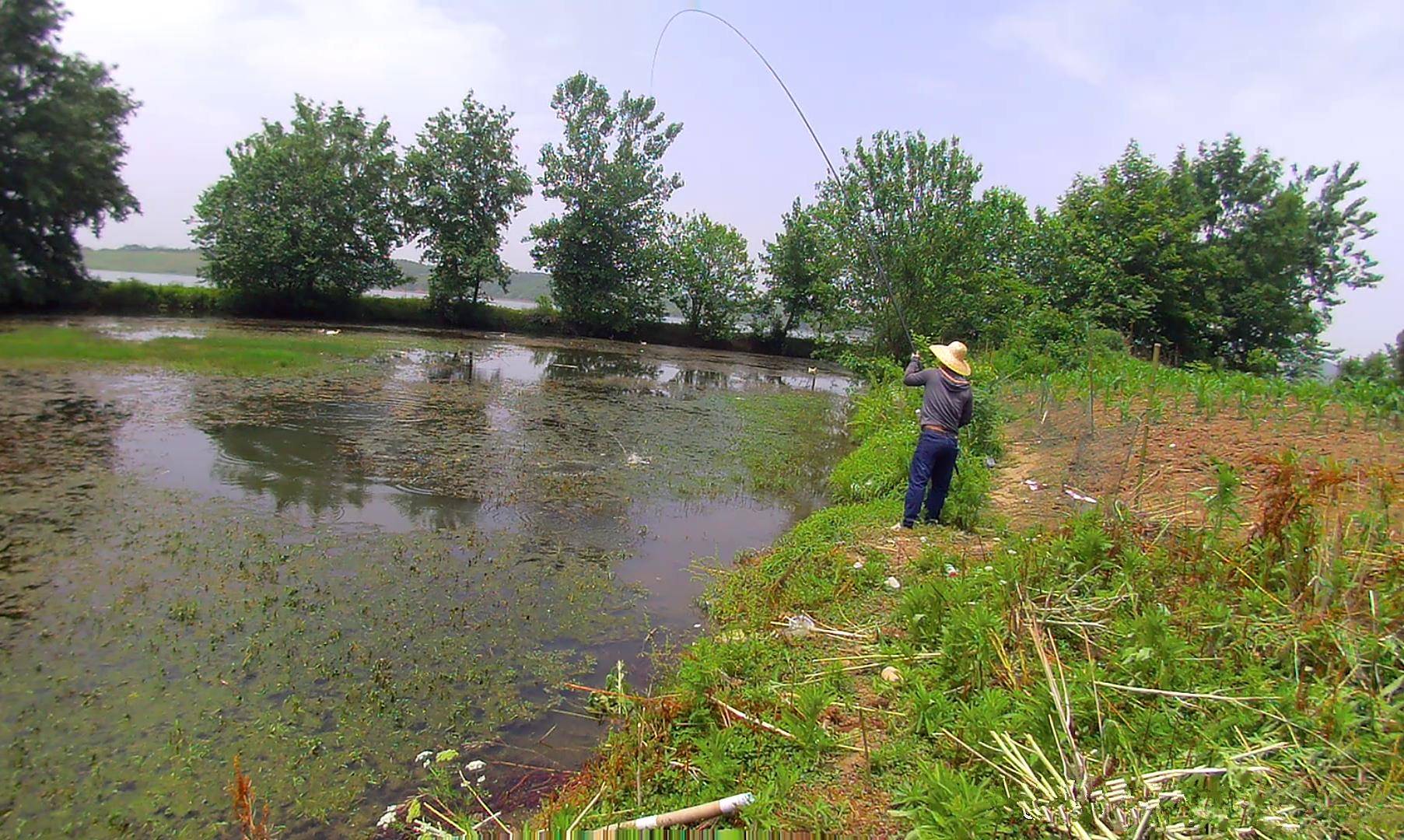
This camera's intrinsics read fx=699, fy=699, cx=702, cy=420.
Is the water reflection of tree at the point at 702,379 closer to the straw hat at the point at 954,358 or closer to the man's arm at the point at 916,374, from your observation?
the man's arm at the point at 916,374

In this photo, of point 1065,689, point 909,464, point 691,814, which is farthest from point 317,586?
point 909,464

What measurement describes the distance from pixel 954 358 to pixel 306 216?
30.0 meters

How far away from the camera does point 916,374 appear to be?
20.9ft

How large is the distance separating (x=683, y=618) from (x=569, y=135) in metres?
33.2

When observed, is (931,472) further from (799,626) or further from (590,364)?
(590,364)

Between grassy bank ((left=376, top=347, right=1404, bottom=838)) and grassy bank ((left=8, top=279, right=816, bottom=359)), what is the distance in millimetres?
30125

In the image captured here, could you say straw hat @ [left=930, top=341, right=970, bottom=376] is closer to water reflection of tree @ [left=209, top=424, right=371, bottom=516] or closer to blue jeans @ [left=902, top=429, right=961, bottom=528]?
blue jeans @ [left=902, top=429, right=961, bottom=528]

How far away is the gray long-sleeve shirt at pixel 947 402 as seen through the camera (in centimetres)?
595

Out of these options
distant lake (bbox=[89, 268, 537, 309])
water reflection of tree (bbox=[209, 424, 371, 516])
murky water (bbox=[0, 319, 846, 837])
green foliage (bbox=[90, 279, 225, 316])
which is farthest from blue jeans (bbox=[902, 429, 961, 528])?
distant lake (bbox=[89, 268, 537, 309])

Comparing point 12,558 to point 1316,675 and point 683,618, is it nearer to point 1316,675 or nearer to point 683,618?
point 683,618

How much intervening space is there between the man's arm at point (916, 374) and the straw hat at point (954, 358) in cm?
21

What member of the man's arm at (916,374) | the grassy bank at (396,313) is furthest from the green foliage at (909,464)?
the grassy bank at (396,313)

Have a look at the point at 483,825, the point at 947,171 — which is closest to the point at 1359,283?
the point at 947,171

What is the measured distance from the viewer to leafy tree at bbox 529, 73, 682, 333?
110 feet
